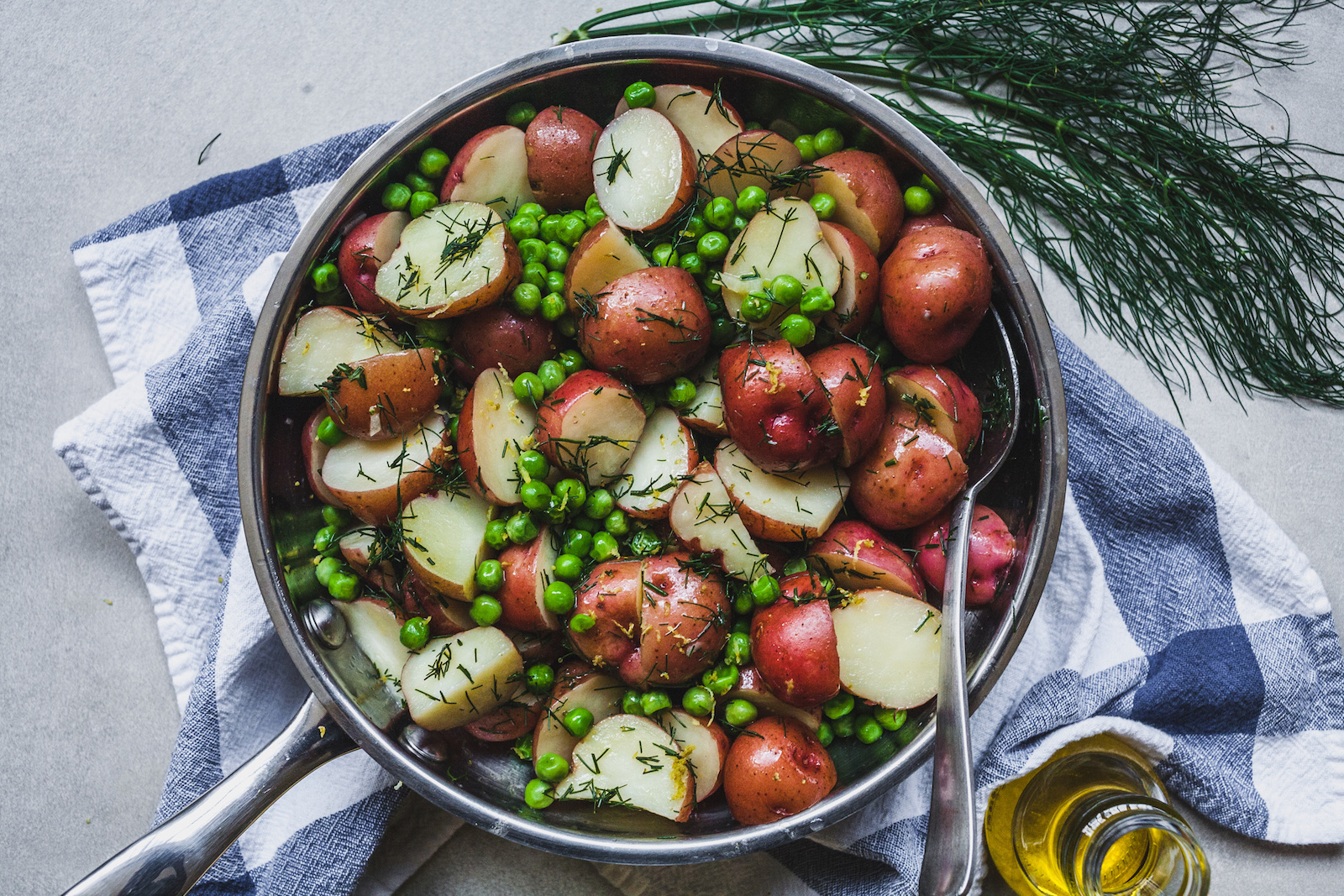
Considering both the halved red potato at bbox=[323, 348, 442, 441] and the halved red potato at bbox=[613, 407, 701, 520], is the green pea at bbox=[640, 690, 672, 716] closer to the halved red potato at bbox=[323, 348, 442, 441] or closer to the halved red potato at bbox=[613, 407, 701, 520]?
the halved red potato at bbox=[613, 407, 701, 520]

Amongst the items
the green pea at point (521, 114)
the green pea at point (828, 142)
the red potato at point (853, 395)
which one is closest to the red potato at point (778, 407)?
the red potato at point (853, 395)

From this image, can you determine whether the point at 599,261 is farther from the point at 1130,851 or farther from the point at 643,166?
the point at 1130,851

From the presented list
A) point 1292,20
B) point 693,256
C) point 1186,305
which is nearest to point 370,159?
point 693,256

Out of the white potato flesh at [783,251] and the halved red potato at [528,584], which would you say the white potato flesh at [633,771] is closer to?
the halved red potato at [528,584]

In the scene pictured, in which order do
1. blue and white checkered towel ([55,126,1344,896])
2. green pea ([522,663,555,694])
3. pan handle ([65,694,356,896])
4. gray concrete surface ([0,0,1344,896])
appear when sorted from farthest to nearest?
gray concrete surface ([0,0,1344,896]), blue and white checkered towel ([55,126,1344,896]), green pea ([522,663,555,694]), pan handle ([65,694,356,896])

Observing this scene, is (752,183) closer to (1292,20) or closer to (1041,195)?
(1041,195)

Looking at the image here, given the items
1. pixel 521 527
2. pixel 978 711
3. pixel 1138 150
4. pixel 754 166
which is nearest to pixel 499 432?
pixel 521 527

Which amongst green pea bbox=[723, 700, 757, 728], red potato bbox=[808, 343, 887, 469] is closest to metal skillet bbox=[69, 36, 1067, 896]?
green pea bbox=[723, 700, 757, 728]
